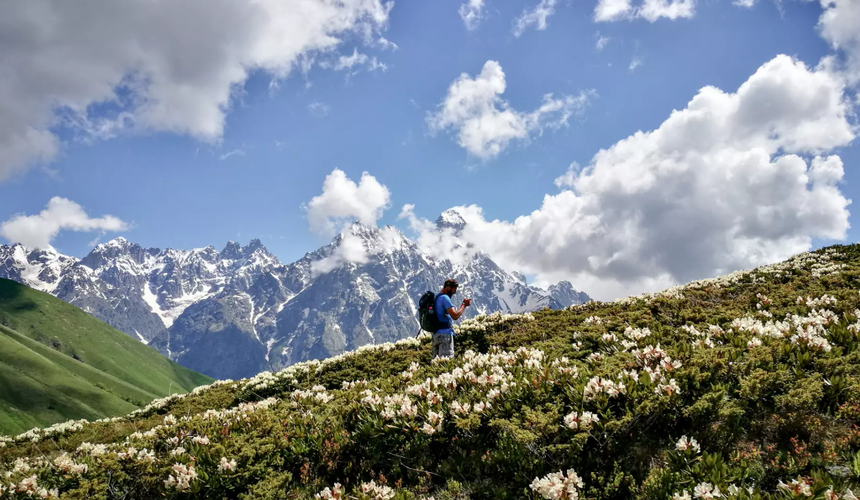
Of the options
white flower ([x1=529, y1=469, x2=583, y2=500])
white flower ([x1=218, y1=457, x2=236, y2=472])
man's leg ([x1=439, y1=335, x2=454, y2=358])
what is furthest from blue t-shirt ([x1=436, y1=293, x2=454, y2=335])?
white flower ([x1=529, y1=469, x2=583, y2=500])

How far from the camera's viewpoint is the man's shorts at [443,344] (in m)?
14.4

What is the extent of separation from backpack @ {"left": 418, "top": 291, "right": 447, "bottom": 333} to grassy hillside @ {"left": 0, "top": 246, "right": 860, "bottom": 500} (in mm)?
4379

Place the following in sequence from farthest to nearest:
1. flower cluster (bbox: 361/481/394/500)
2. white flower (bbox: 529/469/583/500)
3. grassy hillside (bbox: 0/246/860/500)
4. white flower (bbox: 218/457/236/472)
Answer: white flower (bbox: 218/457/236/472) < flower cluster (bbox: 361/481/394/500) < grassy hillside (bbox: 0/246/860/500) < white flower (bbox: 529/469/583/500)

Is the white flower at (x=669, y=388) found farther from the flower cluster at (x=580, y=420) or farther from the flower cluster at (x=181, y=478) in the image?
the flower cluster at (x=181, y=478)

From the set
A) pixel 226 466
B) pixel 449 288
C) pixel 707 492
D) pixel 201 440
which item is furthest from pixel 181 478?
pixel 449 288

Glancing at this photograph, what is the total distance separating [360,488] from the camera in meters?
6.27

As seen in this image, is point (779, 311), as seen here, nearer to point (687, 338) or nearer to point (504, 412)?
point (687, 338)

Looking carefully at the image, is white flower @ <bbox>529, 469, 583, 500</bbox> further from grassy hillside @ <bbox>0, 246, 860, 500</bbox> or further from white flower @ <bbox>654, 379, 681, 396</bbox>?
white flower @ <bbox>654, 379, 681, 396</bbox>

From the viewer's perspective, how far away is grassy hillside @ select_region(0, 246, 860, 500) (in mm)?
5566

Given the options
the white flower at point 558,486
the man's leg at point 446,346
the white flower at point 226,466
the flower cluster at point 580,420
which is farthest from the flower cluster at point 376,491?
the man's leg at point 446,346

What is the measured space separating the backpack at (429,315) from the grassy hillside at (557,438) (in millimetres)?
4379

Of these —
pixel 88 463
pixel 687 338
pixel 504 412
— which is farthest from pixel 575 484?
pixel 88 463

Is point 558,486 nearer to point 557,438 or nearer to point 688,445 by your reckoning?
point 557,438

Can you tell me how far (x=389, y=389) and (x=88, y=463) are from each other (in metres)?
5.89
